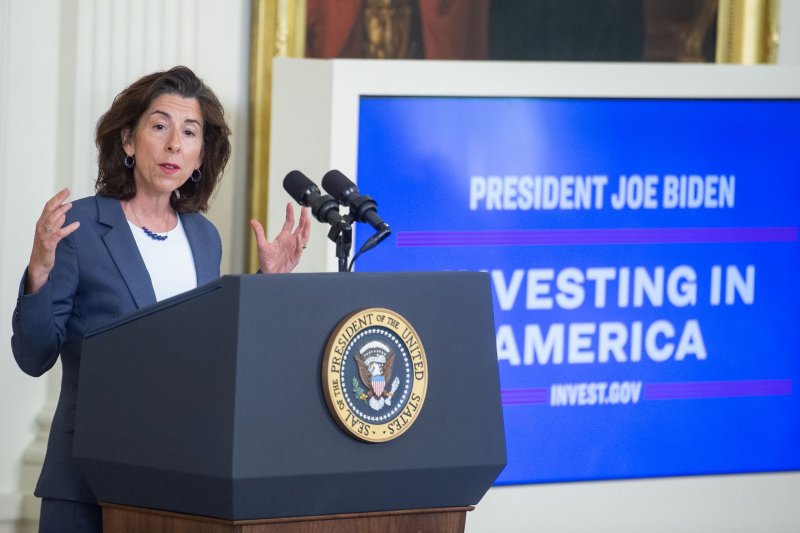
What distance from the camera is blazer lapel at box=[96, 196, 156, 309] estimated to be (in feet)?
6.72

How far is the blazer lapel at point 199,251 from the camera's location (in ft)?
7.27

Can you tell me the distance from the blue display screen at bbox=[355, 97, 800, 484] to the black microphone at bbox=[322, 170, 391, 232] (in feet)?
3.99

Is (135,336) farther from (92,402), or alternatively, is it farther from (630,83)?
(630,83)

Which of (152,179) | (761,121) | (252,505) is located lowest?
(252,505)

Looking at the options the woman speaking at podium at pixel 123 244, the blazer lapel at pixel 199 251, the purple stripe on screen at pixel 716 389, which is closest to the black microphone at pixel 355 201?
the woman speaking at podium at pixel 123 244

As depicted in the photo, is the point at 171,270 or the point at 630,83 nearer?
the point at 171,270

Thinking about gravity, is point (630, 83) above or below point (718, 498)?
above

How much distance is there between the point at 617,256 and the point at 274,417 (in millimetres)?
1955

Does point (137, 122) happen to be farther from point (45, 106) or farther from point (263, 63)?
point (263, 63)

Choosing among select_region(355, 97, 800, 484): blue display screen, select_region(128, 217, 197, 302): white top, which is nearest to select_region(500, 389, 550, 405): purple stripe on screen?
select_region(355, 97, 800, 484): blue display screen

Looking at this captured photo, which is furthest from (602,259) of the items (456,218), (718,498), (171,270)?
(171,270)

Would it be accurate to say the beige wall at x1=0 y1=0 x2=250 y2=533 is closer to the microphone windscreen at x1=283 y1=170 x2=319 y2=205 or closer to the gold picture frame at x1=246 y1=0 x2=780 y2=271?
the gold picture frame at x1=246 y1=0 x2=780 y2=271

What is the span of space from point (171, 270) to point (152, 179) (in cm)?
18

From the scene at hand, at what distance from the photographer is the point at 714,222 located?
3.37 meters
